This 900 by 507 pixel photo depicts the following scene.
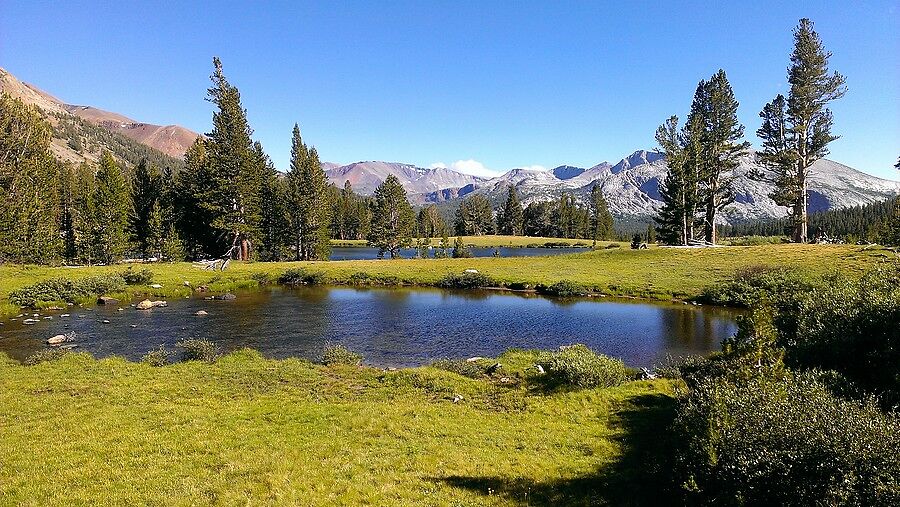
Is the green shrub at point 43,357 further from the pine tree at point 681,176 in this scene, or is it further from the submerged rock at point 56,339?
the pine tree at point 681,176

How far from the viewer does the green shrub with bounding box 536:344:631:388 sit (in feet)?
75.4

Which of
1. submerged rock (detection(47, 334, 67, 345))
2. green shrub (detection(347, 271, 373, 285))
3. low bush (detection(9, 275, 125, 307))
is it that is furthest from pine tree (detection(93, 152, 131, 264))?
submerged rock (detection(47, 334, 67, 345))

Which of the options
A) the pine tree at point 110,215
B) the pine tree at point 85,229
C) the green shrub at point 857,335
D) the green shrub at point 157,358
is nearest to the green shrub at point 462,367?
the green shrub at point 857,335

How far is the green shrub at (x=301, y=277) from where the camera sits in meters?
65.0

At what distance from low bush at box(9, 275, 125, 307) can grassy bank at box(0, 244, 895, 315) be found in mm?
1247

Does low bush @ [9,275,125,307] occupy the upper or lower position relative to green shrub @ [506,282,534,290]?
upper

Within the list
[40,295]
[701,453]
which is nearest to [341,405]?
[701,453]

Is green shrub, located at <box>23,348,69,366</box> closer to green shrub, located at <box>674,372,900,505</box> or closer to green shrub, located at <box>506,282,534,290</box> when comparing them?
green shrub, located at <box>674,372,900,505</box>

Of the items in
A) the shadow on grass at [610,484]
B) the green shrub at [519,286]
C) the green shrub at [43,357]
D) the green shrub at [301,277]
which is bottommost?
the shadow on grass at [610,484]

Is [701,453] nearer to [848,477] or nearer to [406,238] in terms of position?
[848,477]

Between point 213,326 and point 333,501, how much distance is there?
30354 millimetres

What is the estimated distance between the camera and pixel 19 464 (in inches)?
554

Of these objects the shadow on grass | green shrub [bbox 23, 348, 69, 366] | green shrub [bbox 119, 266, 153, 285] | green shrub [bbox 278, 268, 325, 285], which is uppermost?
green shrub [bbox 119, 266, 153, 285]

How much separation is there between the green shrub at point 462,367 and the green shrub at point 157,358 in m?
16.4
